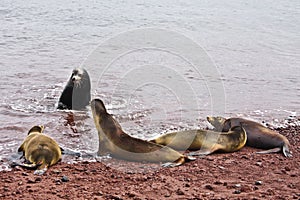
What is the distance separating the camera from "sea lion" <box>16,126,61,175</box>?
5.05 meters

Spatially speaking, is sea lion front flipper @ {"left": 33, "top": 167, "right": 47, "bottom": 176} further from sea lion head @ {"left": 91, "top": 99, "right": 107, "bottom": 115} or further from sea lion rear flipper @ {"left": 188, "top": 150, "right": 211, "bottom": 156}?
sea lion rear flipper @ {"left": 188, "top": 150, "right": 211, "bottom": 156}

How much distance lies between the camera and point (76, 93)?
7.96m

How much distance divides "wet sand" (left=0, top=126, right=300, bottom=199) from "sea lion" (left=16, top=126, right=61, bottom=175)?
0.27 ft

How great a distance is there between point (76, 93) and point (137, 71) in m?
3.13

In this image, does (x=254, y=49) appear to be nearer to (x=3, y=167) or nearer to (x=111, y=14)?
(x=111, y=14)

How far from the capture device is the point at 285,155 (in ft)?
19.0

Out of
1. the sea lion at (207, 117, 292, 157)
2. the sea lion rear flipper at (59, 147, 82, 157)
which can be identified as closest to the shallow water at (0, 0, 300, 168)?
the sea lion rear flipper at (59, 147, 82, 157)

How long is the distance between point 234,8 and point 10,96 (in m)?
20.5

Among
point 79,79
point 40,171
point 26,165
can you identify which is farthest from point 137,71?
point 40,171

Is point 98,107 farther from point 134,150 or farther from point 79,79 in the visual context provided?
point 79,79

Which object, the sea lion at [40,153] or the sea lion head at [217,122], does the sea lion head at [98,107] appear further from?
the sea lion head at [217,122]

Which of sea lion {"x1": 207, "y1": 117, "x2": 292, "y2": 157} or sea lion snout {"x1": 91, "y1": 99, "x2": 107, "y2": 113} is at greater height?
sea lion snout {"x1": 91, "y1": 99, "x2": 107, "y2": 113}

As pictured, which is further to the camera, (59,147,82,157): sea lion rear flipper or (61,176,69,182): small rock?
(59,147,82,157): sea lion rear flipper

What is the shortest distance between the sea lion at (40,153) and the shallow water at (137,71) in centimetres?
29
